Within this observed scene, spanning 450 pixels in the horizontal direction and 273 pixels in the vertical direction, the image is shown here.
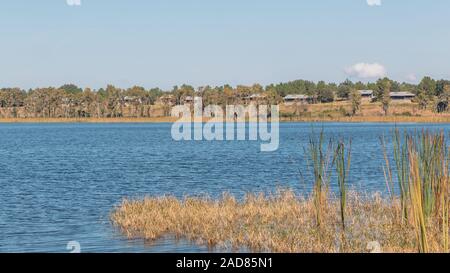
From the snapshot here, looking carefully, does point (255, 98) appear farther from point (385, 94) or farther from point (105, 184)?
point (105, 184)

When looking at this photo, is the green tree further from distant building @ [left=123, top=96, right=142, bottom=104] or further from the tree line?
distant building @ [left=123, top=96, right=142, bottom=104]

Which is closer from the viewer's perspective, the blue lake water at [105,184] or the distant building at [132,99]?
the blue lake water at [105,184]

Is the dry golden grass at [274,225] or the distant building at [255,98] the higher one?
the distant building at [255,98]

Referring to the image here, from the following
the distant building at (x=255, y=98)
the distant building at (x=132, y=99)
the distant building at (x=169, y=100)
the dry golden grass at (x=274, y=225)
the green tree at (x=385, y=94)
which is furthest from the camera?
the distant building at (x=132, y=99)

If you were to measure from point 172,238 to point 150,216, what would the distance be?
7.08 ft

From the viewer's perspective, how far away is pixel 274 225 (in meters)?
19.1

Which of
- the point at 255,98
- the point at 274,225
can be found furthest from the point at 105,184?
the point at 255,98

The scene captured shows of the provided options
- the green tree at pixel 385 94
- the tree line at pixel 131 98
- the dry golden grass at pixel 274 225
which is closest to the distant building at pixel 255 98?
the tree line at pixel 131 98

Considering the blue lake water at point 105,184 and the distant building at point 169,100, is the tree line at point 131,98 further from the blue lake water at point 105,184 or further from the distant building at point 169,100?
the blue lake water at point 105,184

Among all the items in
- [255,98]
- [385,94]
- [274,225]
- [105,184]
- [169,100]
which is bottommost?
[105,184]

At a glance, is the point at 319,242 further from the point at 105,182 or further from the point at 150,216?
the point at 105,182

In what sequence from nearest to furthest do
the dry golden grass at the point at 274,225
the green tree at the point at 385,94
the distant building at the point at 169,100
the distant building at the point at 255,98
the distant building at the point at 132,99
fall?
the dry golden grass at the point at 274,225, the green tree at the point at 385,94, the distant building at the point at 255,98, the distant building at the point at 169,100, the distant building at the point at 132,99

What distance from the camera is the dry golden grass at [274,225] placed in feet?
52.5

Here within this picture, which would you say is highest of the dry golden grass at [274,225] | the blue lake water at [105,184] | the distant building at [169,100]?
the distant building at [169,100]
